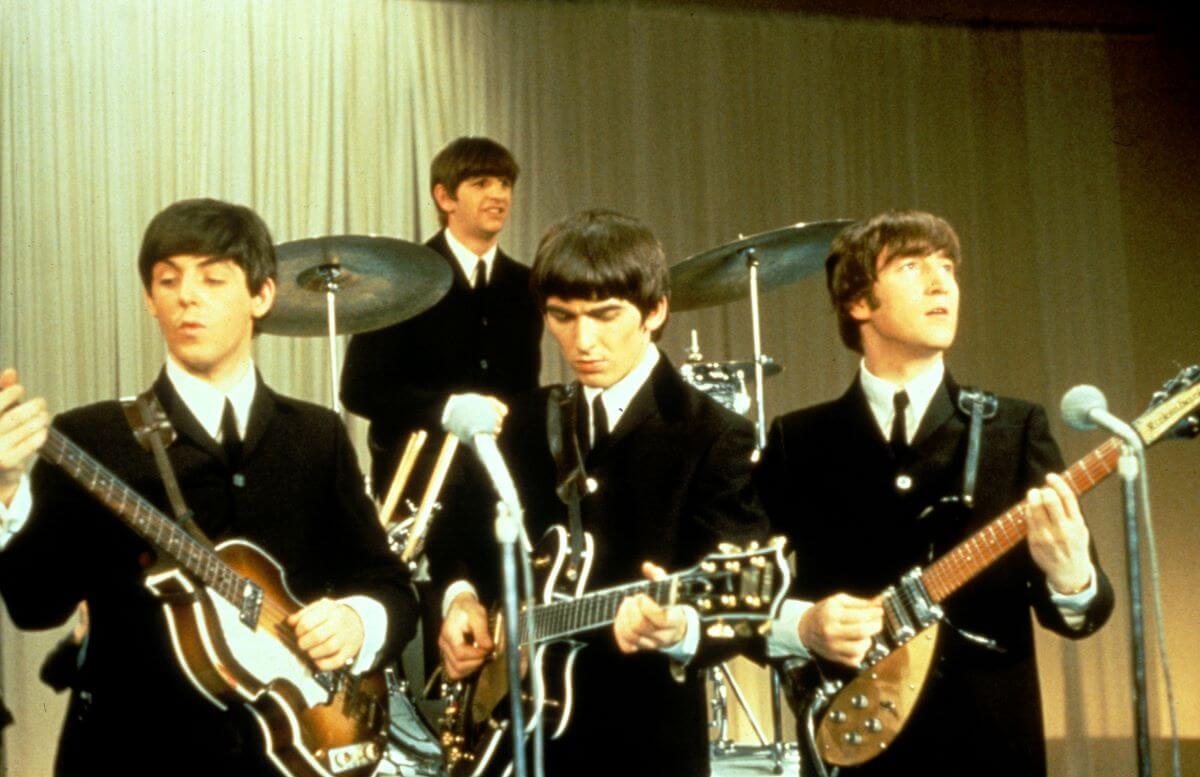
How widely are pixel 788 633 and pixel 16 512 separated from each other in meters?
1.43

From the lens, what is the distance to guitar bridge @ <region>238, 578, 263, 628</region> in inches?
103

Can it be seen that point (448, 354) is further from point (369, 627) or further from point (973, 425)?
point (973, 425)

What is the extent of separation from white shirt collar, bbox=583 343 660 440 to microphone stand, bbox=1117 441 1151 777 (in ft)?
3.03

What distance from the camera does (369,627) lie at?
2.79 meters

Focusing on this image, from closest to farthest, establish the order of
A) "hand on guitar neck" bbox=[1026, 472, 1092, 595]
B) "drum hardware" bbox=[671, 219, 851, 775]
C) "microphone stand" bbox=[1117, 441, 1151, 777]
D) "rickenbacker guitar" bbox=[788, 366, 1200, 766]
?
"microphone stand" bbox=[1117, 441, 1151, 777] → "hand on guitar neck" bbox=[1026, 472, 1092, 595] → "rickenbacker guitar" bbox=[788, 366, 1200, 766] → "drum hardware" bbox=[671, 219, 851, 775]

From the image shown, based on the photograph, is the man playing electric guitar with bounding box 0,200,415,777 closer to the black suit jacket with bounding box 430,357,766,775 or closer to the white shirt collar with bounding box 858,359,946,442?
the black suit jacket with bounding box 430,357,766,775

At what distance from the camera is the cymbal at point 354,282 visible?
4.54 metres

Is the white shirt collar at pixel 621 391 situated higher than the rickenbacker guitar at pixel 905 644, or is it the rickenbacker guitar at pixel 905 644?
the white shirt collar at pixel 621 391

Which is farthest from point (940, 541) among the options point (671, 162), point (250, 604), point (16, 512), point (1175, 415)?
point (671, 162)

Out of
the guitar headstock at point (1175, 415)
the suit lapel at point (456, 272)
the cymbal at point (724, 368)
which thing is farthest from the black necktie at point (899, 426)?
the suit lapel at point (456, 272)

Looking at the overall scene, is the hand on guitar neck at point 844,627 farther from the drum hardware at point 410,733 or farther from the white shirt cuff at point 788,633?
the drum hardware at point 410,733

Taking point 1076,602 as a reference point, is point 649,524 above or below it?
above

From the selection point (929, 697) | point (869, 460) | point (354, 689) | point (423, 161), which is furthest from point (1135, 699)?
point (423, 161)

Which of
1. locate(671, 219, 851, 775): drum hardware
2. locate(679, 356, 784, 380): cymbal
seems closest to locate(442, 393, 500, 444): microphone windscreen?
locate(671, 219, 851, 775): drum hardware
